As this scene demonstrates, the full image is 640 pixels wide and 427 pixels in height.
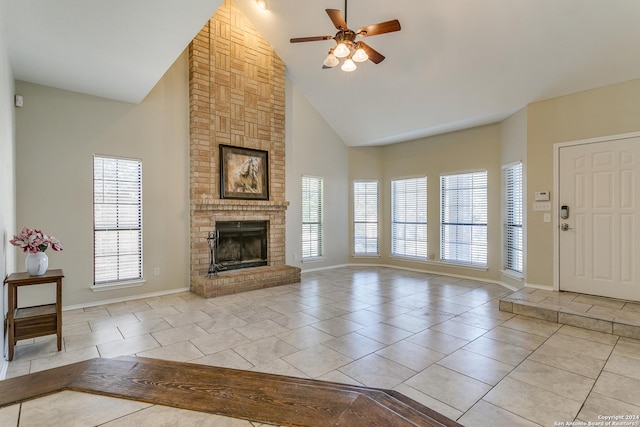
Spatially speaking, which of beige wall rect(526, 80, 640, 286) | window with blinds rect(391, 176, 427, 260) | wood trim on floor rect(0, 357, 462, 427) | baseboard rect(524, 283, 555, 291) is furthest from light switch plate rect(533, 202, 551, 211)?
wood trim on floor rect(0, 357, 462, 427)

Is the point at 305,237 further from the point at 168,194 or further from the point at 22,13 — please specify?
the point at 22,13

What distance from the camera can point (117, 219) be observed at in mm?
4723

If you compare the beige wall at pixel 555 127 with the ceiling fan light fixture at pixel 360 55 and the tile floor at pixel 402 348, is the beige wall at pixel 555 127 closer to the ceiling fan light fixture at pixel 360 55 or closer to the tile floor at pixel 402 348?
the tile floor at pixel 402 348

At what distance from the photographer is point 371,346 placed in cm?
316

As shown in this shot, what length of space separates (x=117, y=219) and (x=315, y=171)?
3.89 meters

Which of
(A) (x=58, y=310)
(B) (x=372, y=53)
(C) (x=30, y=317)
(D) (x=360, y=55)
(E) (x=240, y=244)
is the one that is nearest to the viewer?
(C) (x=30, y=317)

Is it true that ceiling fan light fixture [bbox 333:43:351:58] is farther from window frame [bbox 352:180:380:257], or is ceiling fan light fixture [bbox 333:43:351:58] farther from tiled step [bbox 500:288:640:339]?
window frame [bbox 352:180:380:257]

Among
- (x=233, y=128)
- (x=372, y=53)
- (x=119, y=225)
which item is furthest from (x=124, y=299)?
(x=372, y=53)

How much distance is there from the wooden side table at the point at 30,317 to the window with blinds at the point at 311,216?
4447 mm

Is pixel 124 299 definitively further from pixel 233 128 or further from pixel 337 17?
pixel 337 17

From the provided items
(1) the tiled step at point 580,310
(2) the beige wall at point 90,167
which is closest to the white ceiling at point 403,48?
(2) the beige wall at point 90,167

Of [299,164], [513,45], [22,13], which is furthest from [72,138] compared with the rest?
[513,45]

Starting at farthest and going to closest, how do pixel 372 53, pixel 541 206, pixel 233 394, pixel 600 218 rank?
pixel 541 206 < pixel 600 218 < pixel 372 53 < pixel 233 394

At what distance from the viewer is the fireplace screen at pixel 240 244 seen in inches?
223
